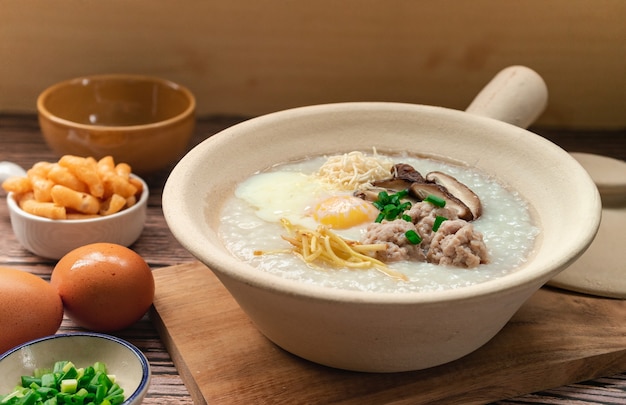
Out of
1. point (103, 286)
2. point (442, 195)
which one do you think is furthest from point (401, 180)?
point (103, 286)

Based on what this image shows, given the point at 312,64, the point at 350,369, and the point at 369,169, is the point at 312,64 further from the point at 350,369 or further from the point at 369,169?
the point at 350,369

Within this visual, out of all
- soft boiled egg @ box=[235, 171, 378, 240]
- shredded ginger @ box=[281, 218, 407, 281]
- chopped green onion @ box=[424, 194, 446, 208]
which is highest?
chopped green onion @ box=[424, 194, 446, 208]

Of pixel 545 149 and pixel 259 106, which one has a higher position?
pixel 545 149

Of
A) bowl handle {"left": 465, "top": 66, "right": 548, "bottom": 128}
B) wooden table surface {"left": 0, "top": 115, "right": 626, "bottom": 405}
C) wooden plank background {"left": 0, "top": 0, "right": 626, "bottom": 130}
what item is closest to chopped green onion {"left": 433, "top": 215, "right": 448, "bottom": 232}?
wooden table surface {"left": 0, "top": 115, "right": 626, "bottom": 405}

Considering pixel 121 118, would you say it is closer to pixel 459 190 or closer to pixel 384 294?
pixel 459 190

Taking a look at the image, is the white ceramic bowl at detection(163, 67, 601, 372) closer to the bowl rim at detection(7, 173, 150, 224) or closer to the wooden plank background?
the bowl rim at detection(7, 173, 150, 224)

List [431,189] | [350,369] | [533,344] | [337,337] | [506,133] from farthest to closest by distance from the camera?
[506,133] → [431,189] → [533,344] → [350,369] → [337,337]

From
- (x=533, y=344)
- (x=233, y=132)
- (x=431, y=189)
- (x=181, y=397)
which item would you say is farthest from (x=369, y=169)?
(x=181, y=397)
